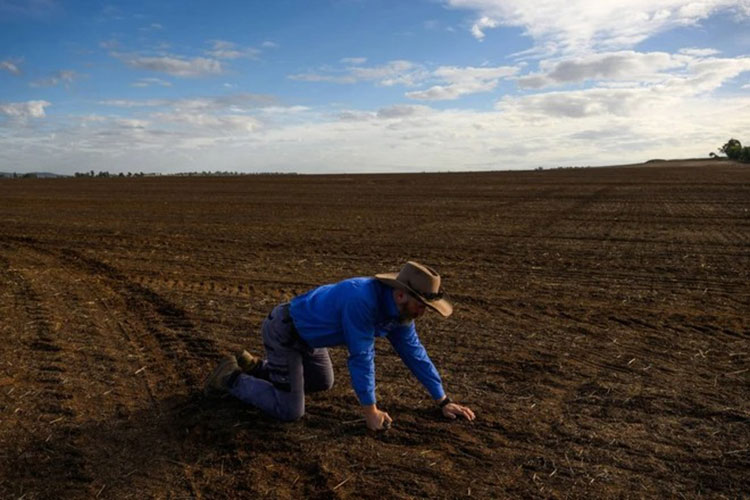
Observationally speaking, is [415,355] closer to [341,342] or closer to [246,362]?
[341,342]

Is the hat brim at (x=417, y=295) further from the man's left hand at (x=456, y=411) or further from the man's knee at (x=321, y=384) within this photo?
the man's knee at (x=321, y=384)

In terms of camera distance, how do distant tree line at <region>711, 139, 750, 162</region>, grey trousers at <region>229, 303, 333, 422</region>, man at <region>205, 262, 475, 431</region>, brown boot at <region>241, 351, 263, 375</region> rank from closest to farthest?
man at <region>205, 262, 475, 431</region> < grey trousers at <region>229, 303, 333, 422</region> < brown boot at <region>241, 351, 263, 375</region> < distant tree line at <region>711, 139, 750, 162</region>

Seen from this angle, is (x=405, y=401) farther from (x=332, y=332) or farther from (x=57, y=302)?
(x=57, y=302)

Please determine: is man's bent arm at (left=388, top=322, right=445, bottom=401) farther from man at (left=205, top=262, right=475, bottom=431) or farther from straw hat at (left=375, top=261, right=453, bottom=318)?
straw hat at (left=375, top=261, right=453, bottom=318)

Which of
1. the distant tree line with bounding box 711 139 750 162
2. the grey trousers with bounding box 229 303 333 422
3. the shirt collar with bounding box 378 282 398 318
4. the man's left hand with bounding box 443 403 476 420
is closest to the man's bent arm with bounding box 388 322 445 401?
the man's left hand with bounding box 443 403 476 420

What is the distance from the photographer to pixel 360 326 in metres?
3.88

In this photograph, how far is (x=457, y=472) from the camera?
3.79 m

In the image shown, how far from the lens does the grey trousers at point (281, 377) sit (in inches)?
172

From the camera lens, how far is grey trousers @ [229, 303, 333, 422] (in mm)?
4371

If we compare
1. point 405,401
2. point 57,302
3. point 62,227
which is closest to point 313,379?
point 405,401

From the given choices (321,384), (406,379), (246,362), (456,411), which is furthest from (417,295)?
(246,362)

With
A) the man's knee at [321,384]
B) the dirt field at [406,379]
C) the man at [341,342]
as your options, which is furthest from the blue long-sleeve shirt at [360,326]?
the man's knee at [321,384]

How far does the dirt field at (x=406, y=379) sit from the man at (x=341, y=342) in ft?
0.61

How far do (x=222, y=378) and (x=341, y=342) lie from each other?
118cm
